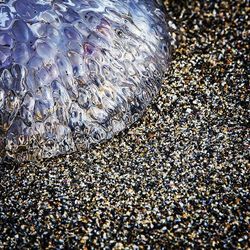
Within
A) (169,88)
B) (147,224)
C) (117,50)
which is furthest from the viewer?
(169,88)

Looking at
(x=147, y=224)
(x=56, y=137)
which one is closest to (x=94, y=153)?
(x=56, y=137)

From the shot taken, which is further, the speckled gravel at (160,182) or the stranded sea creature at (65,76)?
the stranded sea creature at (65,76)

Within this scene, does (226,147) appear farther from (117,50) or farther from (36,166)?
(36,166)

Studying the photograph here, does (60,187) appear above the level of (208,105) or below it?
below
